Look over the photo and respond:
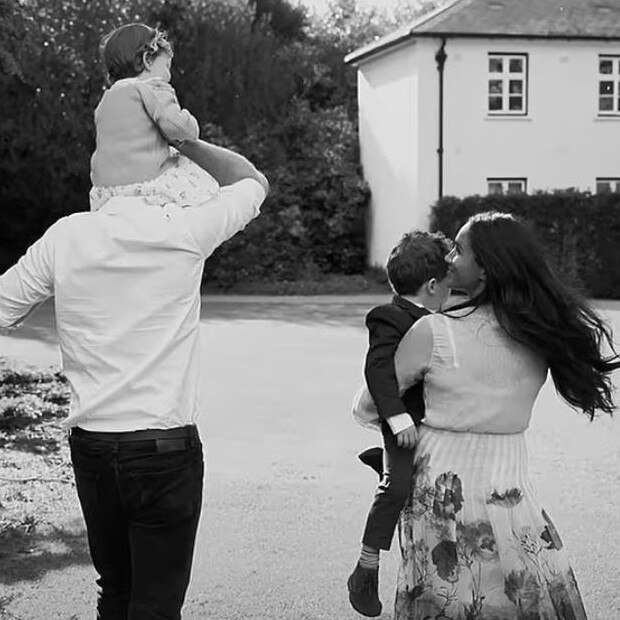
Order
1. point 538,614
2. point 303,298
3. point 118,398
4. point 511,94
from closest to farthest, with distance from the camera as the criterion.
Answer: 1. point 118,398
2. point 538,614
3. point 303,298
4. point 511,94

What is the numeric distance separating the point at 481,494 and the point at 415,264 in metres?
0.89

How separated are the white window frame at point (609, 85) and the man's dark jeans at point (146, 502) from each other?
2684 cm

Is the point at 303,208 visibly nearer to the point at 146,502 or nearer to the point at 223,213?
the point at 223,213

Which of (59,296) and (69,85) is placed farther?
(69,85)

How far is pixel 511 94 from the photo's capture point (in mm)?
27938

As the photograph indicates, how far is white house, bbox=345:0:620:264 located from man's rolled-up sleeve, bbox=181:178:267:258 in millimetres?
24142

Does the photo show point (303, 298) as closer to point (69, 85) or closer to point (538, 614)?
point (69, 85)

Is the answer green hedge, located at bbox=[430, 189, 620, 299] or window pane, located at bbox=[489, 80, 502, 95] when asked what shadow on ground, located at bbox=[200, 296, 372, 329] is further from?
window pane, located at bbox=[489, 80, 502, 95]

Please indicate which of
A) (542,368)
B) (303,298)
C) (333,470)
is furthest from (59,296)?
(303,298)

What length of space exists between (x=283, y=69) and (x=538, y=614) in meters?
28.8

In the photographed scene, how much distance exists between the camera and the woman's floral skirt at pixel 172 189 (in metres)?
3.12

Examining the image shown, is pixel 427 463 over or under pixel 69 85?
under

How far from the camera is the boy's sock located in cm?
363

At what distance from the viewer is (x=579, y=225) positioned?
999 inches
